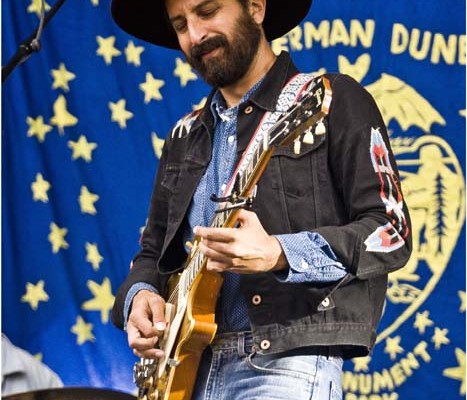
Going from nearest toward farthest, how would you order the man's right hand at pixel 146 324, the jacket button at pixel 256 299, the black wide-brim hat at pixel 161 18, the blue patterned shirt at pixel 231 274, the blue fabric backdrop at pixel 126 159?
the blue patterned shirt at pixel 231 274, the jacket button at pixel 256 299, the man's right hand at pixel 146 324, the black wide-brim hat at pixel 161 18, the blue fabric backdrop at pixel 126 159

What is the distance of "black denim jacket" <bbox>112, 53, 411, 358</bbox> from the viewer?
6.95ft

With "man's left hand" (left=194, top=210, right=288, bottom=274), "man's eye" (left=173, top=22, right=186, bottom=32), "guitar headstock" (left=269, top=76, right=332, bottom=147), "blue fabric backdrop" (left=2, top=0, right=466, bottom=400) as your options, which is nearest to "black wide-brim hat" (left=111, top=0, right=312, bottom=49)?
"man's eye" (left=173, top=22, right=186, bottom=32)

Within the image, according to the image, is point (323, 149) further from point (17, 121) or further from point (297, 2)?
point (17, 121)

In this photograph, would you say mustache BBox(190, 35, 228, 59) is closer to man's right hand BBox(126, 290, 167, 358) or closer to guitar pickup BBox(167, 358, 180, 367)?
man's right hand BBox(126, 290, 167, 358)

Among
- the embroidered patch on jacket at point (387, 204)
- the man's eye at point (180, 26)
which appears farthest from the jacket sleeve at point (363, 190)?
the man's eye at point (180, 26)

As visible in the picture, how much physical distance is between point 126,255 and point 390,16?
1.27m

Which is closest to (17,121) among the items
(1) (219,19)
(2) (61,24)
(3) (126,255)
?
(2) (61,24)

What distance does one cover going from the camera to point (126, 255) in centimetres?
370

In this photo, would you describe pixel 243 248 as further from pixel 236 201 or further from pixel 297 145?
pixel 297 145

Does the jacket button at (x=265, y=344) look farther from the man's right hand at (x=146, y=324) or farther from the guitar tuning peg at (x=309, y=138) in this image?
the guitar tuning peg at (x=309, y=138)

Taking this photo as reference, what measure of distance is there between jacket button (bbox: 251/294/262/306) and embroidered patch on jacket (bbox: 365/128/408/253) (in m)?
0.26

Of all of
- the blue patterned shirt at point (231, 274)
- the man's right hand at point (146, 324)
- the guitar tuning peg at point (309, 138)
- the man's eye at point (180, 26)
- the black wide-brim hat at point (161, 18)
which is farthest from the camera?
the black wide-brim hat at point (161, 18)

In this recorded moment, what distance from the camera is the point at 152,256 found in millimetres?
2697

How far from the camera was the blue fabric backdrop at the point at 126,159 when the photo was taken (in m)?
3.42
